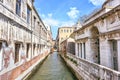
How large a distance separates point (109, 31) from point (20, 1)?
586cm

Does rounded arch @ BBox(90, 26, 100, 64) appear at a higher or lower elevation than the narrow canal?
higher

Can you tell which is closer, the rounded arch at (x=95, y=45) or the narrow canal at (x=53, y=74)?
the rounded arch at (x=95, y=45)

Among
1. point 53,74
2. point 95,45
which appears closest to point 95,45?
point 95,45

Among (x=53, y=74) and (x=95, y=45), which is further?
(x=53, y=74)

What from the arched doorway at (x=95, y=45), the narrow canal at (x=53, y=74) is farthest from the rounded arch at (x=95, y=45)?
the narrow canal at (x=53, y=74)

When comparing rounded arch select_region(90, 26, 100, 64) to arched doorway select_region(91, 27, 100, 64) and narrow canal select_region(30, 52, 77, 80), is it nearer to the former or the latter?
arched doorway select_region(91, 27, 100, 64)

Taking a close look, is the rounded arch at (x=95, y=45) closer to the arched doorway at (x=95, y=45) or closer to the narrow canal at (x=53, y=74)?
the arched doorway at (x=95, y=45)

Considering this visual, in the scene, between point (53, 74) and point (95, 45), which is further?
point (53, 74)

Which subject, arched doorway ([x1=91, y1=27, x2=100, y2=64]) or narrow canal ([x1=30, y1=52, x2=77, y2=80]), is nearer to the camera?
arched doorway ([x1=91, y1=27, x2=100, y2=64])

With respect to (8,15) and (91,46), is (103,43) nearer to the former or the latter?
(91,46)

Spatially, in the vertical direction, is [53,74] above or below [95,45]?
below

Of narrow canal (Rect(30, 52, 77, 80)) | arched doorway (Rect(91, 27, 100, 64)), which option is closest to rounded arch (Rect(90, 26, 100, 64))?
arched doorway (Rect(91, 27, 100, 64))

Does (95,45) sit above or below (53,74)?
above

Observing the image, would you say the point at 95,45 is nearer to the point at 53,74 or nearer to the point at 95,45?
the point at 95,45
